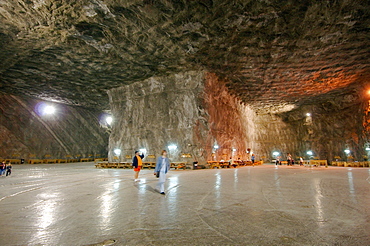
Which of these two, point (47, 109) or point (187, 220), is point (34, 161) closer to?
point (47, 109)

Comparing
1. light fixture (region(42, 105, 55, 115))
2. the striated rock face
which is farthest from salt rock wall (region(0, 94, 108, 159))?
the striated rock face

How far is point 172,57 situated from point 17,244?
16.2 metres

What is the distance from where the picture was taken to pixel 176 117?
20328 millimetres

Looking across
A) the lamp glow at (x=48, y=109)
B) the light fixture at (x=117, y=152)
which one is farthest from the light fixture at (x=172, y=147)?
the lamp glow at (x=48, y=109)

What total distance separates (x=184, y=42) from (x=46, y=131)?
991 inches

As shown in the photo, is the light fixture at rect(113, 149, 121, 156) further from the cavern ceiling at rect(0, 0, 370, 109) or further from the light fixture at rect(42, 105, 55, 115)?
the light fixture at rect(42, 105, 55, 115)

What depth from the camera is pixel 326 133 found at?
105ft

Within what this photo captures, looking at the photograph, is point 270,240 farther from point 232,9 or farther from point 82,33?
point 82,33

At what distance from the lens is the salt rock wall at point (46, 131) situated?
84.5 ft

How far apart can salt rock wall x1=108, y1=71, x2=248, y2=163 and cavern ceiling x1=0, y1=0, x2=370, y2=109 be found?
1.41 meters

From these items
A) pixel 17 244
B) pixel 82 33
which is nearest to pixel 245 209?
pixel 17 244

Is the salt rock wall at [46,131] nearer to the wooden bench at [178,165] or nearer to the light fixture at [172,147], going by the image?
the light fixture at [172,147]

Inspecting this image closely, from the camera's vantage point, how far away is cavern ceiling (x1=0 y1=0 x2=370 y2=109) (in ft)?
38.9

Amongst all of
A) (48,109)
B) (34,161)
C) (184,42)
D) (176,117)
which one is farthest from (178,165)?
(48,109)
